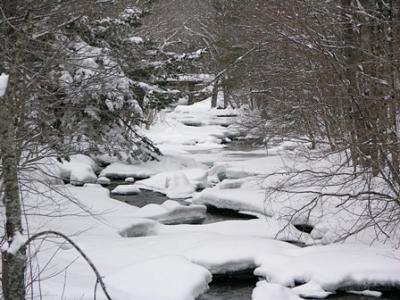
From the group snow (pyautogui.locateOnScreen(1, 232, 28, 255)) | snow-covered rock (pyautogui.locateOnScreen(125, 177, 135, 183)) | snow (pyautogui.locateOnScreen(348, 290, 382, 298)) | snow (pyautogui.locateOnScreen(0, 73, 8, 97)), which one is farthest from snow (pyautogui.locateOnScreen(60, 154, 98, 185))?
snow (pyautogui.locateOnScreen(0, 73, 8, 97))

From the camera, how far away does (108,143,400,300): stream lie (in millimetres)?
8039

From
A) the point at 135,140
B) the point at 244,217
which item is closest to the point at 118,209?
the point at 244,217

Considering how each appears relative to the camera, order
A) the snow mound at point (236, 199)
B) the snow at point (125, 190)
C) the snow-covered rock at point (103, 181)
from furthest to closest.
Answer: the snow-covered rock at point (103, 181) → the snow at point (125, 190) → the snow mound at point (236, 199)

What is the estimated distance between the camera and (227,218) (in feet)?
43.1

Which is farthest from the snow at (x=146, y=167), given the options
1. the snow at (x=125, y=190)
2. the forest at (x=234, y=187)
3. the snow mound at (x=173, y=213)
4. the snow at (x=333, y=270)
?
the snow at (x=333, y=270)

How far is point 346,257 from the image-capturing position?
855cm

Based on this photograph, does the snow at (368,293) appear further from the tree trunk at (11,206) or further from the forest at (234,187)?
the tree trunk at (11,206)

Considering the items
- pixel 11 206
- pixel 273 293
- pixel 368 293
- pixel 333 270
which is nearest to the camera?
pixel 11 206

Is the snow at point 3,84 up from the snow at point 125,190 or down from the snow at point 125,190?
up

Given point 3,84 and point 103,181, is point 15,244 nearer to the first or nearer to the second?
point 3,84

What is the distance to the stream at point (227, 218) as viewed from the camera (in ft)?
26.4

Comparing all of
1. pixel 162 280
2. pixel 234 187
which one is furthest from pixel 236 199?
pixel 162 280

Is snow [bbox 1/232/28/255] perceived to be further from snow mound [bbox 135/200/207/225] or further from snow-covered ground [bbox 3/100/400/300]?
snow mound [bbox 135/200/207/225]

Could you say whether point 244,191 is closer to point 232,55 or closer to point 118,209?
point 118,209
